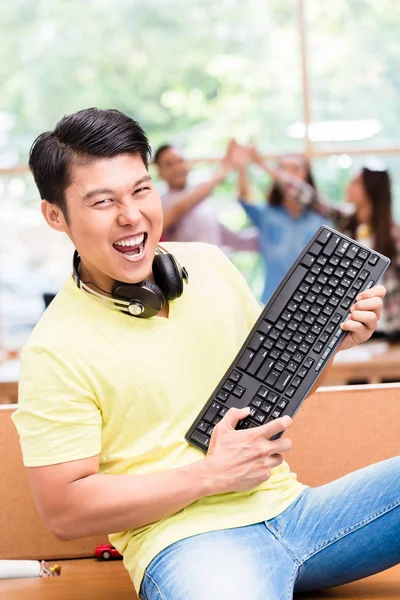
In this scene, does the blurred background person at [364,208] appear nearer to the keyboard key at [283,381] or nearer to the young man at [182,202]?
the young man at [182,202]

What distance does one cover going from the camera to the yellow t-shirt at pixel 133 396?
1.27 metres

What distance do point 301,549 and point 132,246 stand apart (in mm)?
494

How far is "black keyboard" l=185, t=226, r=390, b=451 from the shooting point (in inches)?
52.0

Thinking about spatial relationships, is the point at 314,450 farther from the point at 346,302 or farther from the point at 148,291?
the point at 148,291

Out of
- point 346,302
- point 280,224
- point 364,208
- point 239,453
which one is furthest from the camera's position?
point 364,208

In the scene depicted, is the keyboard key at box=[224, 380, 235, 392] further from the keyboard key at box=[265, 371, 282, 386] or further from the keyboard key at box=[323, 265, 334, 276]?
the keyboard key at box=[323, 265, 334, 276]

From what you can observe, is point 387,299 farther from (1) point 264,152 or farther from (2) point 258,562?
(2) point 258,562

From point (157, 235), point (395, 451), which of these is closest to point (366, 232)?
point (395, 451)

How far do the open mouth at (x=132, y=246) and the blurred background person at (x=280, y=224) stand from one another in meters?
2.56

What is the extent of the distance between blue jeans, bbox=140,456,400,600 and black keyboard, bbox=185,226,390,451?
0.15 m

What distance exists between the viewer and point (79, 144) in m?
1.31

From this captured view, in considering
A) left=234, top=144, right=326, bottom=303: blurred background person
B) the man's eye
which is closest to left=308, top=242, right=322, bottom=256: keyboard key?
the man's eye

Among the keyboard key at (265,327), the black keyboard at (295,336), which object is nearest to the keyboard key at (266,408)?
the black keyboard at (295,336)

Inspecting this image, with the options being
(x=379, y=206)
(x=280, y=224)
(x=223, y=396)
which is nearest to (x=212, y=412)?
(x=223, y=396)
